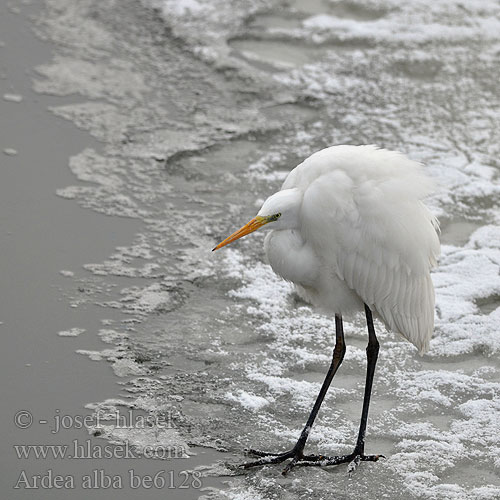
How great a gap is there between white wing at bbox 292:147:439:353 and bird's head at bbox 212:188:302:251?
48 mm

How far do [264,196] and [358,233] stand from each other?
2156 millimetres

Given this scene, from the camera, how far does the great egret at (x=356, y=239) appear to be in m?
3.96

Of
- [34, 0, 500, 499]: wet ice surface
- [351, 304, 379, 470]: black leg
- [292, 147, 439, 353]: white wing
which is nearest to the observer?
[292, 147, 439, 353]: white wing

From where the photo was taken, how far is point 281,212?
4035mm

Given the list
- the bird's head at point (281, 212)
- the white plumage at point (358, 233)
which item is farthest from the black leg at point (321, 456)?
the bird's head at point (281, 212)

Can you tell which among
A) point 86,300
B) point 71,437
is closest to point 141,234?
point 86,300

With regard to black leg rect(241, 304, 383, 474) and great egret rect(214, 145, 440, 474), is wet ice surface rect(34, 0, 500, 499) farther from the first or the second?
great egret rect(214, 145, 440, 474)

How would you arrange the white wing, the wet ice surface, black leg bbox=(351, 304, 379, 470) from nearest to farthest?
the white wing < black leg bbox=(351, 304, 379, 470) < the wet ice surface

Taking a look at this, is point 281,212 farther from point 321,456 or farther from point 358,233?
point 321,456

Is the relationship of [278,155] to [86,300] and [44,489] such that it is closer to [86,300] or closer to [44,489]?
[86,300]

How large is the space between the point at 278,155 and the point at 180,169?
2.37 feet

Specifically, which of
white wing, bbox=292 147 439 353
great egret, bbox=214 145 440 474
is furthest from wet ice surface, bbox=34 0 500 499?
white wing, bbox=292 147 439 353

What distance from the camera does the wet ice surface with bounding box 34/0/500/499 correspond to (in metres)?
4.24

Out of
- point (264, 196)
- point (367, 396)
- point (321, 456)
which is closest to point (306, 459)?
point (321, 456)
